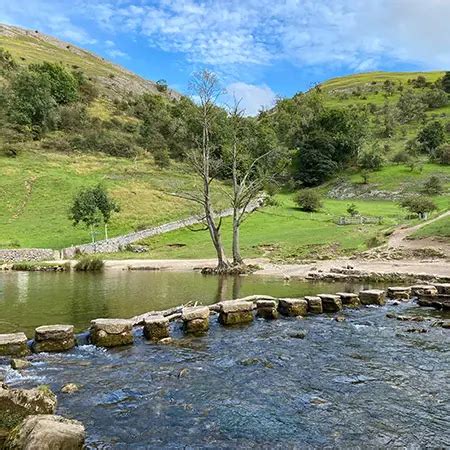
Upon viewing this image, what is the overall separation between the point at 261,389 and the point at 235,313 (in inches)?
280

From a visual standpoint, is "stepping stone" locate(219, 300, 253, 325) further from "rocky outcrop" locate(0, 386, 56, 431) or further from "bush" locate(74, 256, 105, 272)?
"bush" locate(74, 256, 105, 272)

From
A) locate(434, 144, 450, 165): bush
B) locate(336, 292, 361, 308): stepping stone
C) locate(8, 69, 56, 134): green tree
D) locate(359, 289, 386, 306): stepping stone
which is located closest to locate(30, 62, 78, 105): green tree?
locate(8, 69, 56, 134): green tree

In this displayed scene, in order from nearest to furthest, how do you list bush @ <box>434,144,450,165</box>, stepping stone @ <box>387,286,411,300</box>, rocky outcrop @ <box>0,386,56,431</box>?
rocky outcrop @ <box>0,386,56,431</box>, stepping stone @ <box>387,286,411,300</box>, bush @ <box>434,144,450,165</box>

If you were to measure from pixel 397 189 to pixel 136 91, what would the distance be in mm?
139813

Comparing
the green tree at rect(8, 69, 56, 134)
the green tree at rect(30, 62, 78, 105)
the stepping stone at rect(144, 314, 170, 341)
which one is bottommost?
the stepping stone at rect(144, 314, 170, 341)

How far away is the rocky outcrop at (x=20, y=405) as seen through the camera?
848cm

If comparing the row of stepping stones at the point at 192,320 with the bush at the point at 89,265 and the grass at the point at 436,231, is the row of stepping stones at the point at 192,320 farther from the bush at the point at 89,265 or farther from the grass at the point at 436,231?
the bush at the point at 89,265

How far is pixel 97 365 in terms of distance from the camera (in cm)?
1260

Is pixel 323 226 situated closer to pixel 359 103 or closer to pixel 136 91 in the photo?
pixel 359 103

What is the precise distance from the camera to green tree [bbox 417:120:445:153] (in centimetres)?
9975

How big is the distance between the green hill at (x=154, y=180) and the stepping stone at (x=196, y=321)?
24.6 meters

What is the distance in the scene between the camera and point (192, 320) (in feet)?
54.2

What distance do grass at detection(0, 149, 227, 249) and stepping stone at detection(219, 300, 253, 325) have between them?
129ft

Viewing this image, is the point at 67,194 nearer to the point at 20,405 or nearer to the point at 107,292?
the point at 107,292
